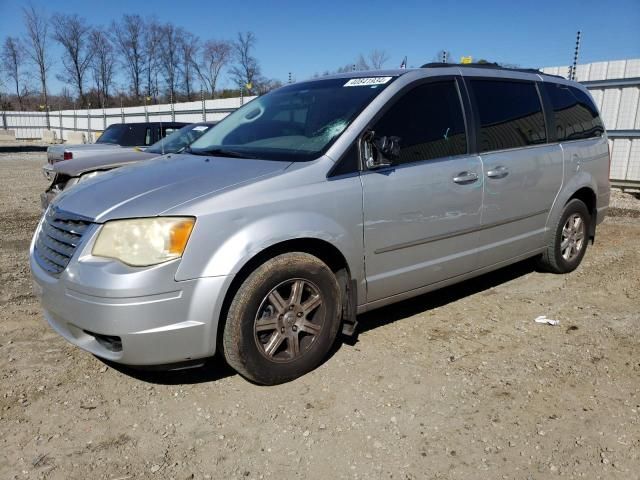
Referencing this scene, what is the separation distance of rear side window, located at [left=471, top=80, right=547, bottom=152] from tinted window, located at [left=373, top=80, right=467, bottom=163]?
0.26m

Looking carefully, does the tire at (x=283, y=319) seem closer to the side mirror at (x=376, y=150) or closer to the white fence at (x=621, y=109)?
the side mirror at (x=376, y=150)

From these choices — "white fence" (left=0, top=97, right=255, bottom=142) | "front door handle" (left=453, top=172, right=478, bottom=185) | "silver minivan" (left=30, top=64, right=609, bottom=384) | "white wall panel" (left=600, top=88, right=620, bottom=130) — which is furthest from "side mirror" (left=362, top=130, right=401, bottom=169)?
"white fence" (left=0, top=97, right=255, bottom=142)

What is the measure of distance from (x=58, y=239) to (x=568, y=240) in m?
4.48

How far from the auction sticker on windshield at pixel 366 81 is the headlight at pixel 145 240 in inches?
66.0

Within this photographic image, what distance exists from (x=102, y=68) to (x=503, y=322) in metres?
69.3

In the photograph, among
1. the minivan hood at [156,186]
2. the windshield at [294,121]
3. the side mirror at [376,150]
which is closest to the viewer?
the minivan hood at [156,186]

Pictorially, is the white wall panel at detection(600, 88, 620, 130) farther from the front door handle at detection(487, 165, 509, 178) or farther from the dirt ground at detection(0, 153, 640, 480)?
the front door handle at detection(487, 165, 509, 178)

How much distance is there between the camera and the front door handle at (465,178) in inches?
143

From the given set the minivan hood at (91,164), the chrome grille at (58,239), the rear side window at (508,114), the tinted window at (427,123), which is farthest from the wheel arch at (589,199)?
the minivan hood at (91,164)

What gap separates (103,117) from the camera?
35.4 m

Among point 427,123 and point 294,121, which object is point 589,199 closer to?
point 427,123

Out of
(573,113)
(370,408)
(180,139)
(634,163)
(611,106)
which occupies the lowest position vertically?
(370,408)

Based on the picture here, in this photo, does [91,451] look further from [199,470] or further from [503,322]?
[503,322]

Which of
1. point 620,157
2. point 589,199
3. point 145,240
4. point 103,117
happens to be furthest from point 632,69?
point 103,117
